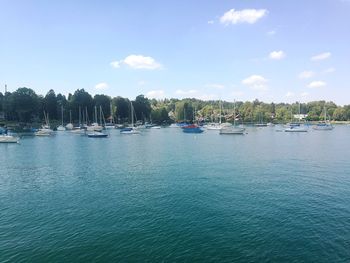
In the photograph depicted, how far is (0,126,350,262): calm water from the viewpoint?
2208 centimetres

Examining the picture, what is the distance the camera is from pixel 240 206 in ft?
105

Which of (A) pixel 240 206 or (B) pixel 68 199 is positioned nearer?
(A) pixel 240 206

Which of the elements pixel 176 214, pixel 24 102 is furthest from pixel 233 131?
pixel 176 214

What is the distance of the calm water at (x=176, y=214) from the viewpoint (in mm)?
22078

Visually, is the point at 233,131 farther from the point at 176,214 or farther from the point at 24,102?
the point at 176,214

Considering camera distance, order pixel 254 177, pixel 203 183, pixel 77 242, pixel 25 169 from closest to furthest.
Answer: pixel 77 242 < pixel 203 183 < pixel 254 177 < pixel 25 169

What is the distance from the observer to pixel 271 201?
33.9m

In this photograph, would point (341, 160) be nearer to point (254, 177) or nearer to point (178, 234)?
point (254, 177)

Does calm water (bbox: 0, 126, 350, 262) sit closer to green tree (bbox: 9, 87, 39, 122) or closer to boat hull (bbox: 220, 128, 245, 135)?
boat hull (bbox: 220, 128, 245, 135)

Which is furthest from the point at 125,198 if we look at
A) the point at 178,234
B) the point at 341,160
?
the point at 341,160

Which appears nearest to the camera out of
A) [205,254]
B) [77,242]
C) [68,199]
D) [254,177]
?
[205,254]

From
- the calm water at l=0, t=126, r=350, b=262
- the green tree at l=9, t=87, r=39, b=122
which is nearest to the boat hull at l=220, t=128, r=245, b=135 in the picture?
the calm water at l=0, t=126, r=350, b=262

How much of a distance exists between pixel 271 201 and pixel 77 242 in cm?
2153

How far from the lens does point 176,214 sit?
98.4ft
